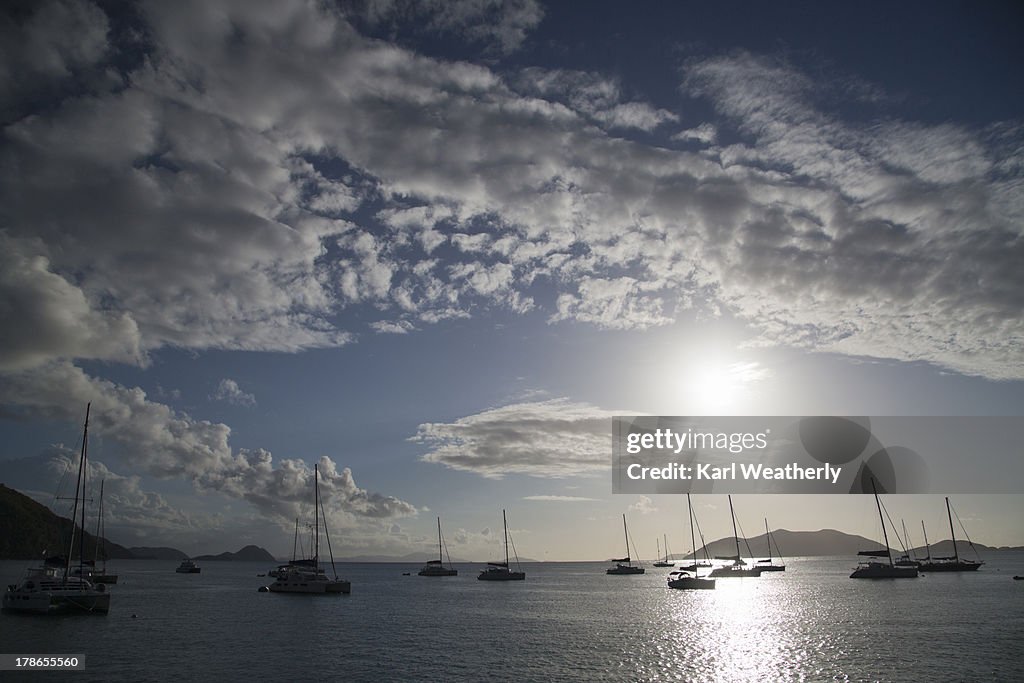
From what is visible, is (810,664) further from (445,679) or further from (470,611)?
(470,611)

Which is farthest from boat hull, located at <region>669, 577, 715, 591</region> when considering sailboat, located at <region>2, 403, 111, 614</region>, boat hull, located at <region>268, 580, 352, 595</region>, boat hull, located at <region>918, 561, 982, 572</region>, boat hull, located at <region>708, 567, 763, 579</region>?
sailboat, located at <region>2, 403, 111, 614</region>

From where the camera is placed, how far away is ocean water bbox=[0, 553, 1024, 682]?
45.8 m

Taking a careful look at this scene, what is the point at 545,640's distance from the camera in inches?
2429

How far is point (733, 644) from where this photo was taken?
59.2 meters

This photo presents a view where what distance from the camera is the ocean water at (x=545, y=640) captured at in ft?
150

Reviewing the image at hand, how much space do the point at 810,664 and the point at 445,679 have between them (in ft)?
89.6

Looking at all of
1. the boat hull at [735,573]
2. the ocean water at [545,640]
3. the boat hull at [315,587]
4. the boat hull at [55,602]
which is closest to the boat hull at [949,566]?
the boat hull at [735,573]

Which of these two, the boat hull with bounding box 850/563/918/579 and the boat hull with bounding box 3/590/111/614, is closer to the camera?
the boat hull with bounding box 3/590/111/614

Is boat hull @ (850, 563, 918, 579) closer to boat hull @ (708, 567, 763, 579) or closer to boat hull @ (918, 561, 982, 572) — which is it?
boat hull @ (708, 567, 763, 579)

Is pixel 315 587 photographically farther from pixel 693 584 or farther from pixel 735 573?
pixel 735 573

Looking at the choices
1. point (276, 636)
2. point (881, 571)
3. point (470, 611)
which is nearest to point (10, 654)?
point (276, 636)

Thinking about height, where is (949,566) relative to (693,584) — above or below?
below

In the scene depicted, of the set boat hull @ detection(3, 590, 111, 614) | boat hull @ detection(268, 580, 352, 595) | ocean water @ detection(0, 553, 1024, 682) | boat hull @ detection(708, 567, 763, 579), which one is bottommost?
boat hull @ detection(708, 567, 763, 579)

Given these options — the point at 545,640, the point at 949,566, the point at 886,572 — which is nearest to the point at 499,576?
the point at 886,572
